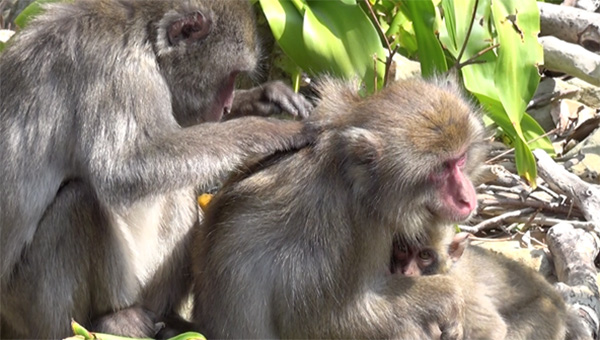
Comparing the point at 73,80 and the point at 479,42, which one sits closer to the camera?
the point at 73,80

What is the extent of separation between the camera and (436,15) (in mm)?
7949

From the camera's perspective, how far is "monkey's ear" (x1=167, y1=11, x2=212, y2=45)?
6.51 m

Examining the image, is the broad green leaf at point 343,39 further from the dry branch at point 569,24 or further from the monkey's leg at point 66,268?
the dry branch at point 569,24

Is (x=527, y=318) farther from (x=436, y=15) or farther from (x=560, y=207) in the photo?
(x=436, y=15)

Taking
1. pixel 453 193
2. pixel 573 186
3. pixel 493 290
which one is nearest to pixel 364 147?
pixel 453 193

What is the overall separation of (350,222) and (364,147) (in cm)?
43

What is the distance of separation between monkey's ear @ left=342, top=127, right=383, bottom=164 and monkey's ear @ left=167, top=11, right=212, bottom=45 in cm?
125

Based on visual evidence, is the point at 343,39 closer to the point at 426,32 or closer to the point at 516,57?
the point at 426,32

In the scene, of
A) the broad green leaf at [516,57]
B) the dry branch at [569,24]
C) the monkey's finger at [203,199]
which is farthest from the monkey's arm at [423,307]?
the dry branch at [569,24]

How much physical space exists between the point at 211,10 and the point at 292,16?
101 centimetres

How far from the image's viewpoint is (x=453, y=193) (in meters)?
6.07

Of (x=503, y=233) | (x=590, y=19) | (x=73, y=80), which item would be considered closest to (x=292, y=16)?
(x=73, y=80)

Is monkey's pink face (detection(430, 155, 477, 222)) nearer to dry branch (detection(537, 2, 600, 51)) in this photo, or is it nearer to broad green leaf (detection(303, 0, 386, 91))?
broad green leaf (detection(303, 0, 386, 91))

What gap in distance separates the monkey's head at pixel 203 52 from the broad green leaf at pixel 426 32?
157 centimetres
